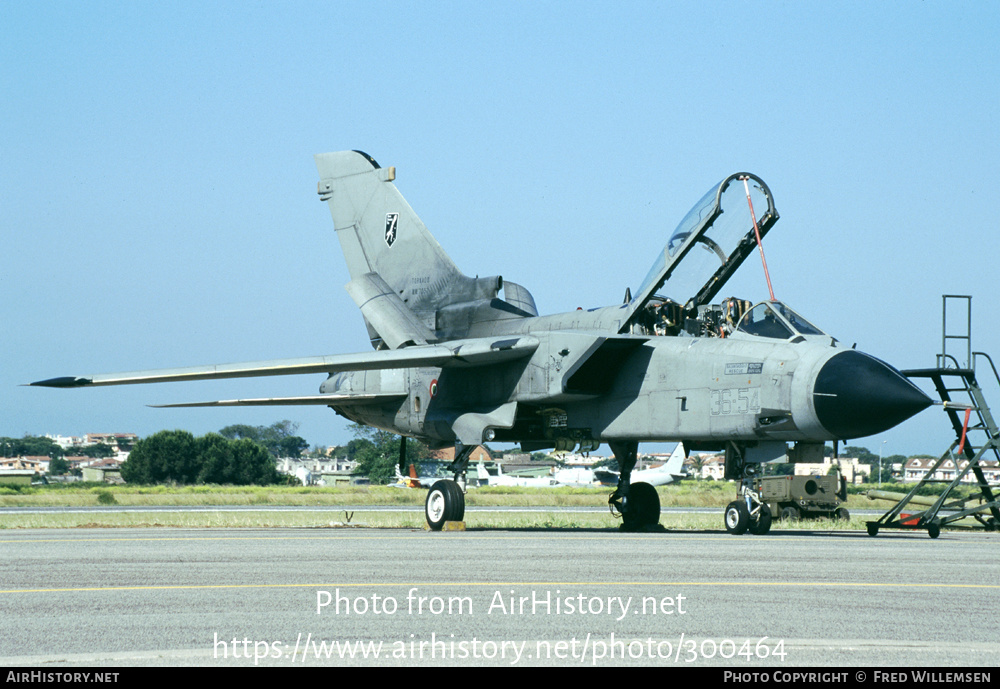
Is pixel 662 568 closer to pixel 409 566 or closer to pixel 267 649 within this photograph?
pixel 409 566

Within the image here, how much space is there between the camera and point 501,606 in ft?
23.0

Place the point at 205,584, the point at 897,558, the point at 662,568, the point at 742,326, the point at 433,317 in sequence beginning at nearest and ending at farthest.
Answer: the point at 205,584 < the point at 662,568 < the point at 897,558 < the point at 742,326 < the point at 433,317

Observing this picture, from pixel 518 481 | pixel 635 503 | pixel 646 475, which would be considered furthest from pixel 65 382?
pixel 518 481

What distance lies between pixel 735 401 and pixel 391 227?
28.5ft

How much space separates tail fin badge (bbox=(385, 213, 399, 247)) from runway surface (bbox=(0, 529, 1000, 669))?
9.32 m

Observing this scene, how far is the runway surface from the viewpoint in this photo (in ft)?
17.6

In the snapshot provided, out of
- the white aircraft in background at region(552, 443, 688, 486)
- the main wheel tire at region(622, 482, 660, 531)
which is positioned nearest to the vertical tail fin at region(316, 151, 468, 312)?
the main wheel tire at region(622, 482, 660, 531)

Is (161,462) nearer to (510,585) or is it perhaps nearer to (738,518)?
(738,518)

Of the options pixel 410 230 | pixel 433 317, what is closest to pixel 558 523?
pixel 433 317

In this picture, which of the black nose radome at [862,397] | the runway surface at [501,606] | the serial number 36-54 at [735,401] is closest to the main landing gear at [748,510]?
the serial number 36-54 at [735,401]

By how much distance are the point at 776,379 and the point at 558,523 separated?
8031 millimetres

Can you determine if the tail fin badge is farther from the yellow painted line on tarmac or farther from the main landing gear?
the yellow painted line on tarmac

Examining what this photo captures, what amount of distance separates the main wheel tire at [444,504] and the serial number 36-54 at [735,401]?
14.8 ft
